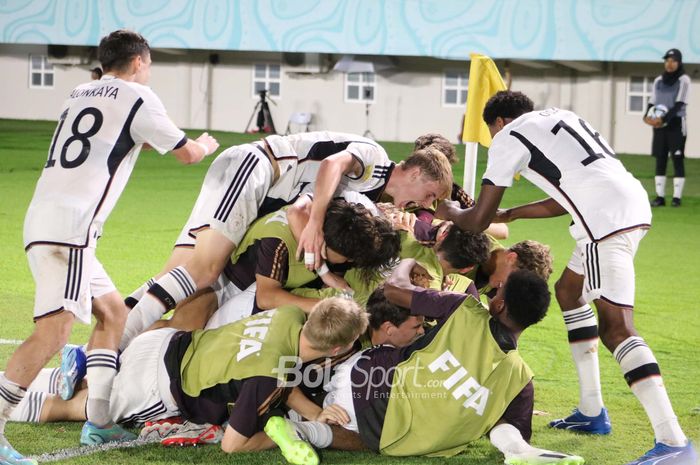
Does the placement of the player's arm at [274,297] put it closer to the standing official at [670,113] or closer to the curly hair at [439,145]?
the curly hair at [439,145]

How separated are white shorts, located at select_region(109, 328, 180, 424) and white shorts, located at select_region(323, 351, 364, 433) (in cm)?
74

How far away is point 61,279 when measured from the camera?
15.8ft

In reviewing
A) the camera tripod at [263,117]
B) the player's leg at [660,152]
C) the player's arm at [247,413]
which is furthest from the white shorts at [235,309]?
the camera tripod at [263,117]

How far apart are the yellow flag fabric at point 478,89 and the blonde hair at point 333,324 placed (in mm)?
2890

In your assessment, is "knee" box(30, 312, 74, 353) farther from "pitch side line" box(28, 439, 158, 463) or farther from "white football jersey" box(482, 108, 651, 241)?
"white football jersey" box(482, 108, 651, 241)

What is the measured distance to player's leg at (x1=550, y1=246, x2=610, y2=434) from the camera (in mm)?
5512

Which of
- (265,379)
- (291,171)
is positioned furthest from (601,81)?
(265,379)

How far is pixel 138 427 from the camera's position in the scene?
5230 mm

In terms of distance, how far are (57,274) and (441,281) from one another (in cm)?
204

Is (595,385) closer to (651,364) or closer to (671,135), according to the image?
(651,364)

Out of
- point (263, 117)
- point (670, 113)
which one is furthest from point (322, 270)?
point (263, 117)

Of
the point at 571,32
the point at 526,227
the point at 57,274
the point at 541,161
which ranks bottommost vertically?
the point at 526,227

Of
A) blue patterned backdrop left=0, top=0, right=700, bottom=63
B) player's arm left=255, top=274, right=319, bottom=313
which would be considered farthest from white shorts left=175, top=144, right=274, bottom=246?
blue patterned backdrop left=0, top=0, right=700, bottom=63

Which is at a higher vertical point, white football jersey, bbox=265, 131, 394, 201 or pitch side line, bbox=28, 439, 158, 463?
white football jersey, bbox=265, 131, 394, 201
